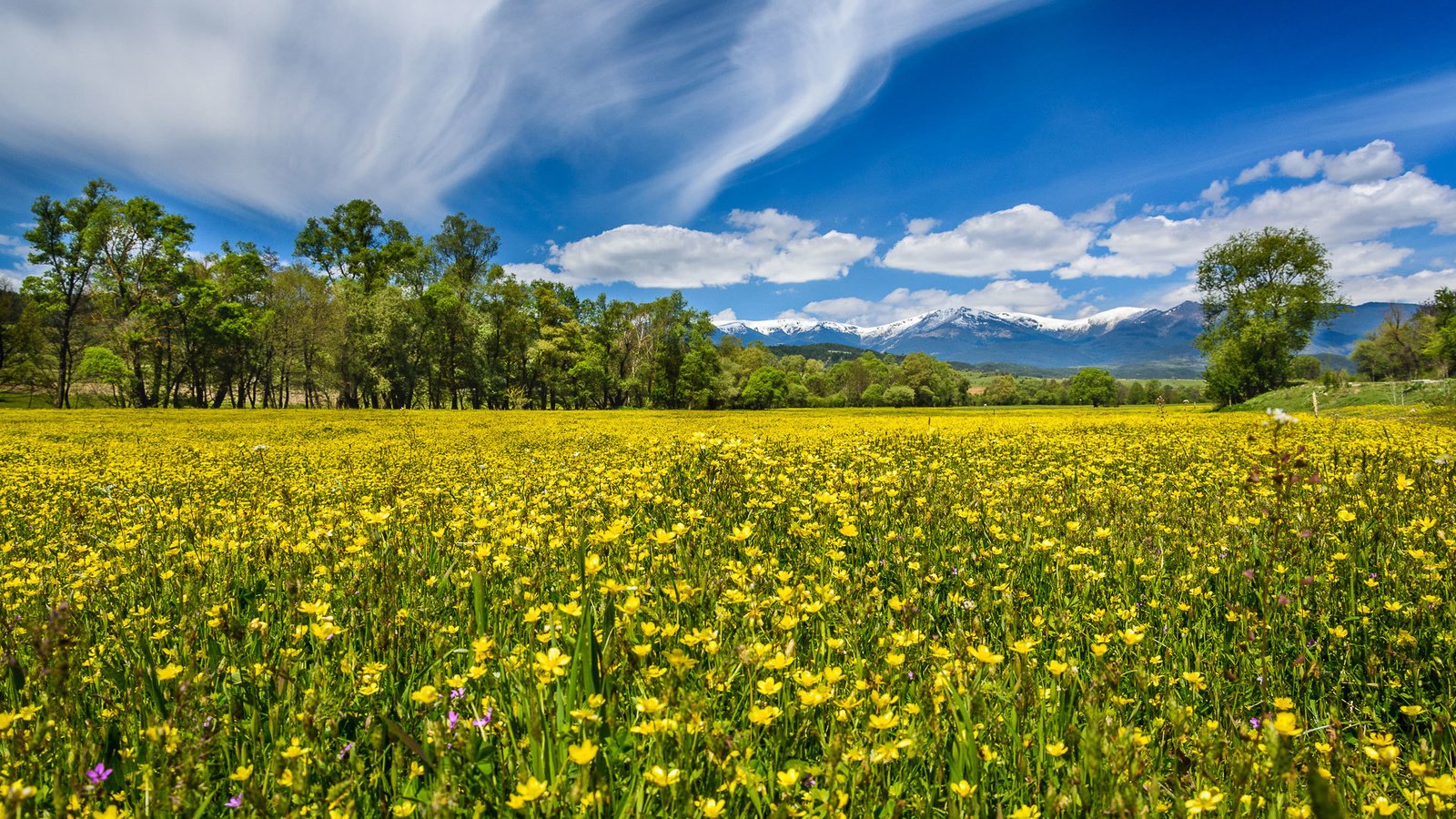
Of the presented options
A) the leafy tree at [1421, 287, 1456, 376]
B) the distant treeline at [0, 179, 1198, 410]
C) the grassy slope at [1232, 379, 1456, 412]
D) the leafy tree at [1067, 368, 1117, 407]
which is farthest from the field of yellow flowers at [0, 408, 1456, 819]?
the leafy tree at [1067, 368, 1117, 407]

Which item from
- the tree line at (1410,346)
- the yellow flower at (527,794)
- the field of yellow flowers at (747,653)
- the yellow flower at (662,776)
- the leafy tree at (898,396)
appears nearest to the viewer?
Answer: the yellow flower at (527,794)

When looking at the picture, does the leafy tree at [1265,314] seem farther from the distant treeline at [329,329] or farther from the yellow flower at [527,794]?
the yellow flower at [527,794]

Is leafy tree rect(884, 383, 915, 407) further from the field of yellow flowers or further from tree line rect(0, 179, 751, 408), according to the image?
the field of yellow flowers

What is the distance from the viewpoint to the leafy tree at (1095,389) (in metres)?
125

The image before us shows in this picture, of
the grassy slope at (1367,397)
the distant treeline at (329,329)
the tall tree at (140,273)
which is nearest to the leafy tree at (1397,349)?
the grassy slope at (1367,397)

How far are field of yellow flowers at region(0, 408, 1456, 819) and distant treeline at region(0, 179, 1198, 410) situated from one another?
5019cm

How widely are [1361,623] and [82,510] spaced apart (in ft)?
36.0

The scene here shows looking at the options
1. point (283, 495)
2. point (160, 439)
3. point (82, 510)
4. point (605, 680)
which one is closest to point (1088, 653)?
point (605, 680)

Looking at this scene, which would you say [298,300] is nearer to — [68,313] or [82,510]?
[68,313]

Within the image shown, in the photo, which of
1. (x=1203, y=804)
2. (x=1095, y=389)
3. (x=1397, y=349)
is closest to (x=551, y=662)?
(x=1203, y=804)

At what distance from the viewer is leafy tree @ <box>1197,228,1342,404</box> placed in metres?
44.2

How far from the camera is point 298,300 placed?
49188mm

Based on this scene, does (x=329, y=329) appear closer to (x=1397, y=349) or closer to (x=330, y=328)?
(x=330, y=328)

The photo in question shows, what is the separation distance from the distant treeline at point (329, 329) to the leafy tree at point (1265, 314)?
47391mm
